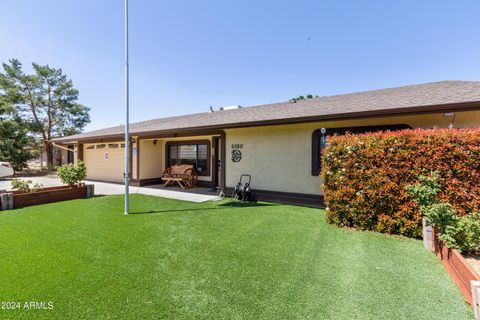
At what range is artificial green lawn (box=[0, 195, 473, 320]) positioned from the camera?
2123 millimetres

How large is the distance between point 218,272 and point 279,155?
5036mm

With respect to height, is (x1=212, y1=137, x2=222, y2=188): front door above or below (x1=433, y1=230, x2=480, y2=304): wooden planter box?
above

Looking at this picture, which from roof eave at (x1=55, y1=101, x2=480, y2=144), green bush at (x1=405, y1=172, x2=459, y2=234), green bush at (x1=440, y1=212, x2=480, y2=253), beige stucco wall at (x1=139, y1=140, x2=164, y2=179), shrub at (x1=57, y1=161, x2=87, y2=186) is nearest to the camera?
green bush at (x1=440, y1=212, x2=480, y2=253)

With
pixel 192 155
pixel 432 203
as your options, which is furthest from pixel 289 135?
pixel 192 155

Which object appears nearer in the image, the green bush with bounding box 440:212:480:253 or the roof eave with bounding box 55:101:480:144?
the green bush with bounding box 440:212:480:253

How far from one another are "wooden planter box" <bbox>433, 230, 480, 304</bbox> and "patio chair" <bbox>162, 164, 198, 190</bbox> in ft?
28.5

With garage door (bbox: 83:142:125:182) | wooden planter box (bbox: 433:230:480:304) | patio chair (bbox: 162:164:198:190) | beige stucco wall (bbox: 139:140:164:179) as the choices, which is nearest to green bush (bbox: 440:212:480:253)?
wooden planter box (bbox: 433:230:480:304)

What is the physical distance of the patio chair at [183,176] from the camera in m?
10.1

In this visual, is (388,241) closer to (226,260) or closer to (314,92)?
(226,260)

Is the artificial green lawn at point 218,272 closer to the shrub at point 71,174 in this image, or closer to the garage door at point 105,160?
the shrub at point 71,174

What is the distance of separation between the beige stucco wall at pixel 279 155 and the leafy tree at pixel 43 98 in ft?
60.6

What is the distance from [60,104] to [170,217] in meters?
22.7

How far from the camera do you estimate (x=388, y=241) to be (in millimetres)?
3918

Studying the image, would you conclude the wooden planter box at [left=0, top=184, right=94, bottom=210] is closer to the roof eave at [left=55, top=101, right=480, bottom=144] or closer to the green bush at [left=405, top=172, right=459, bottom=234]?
the roof eave at [left=55, top=101, right=480, bottom=144]
